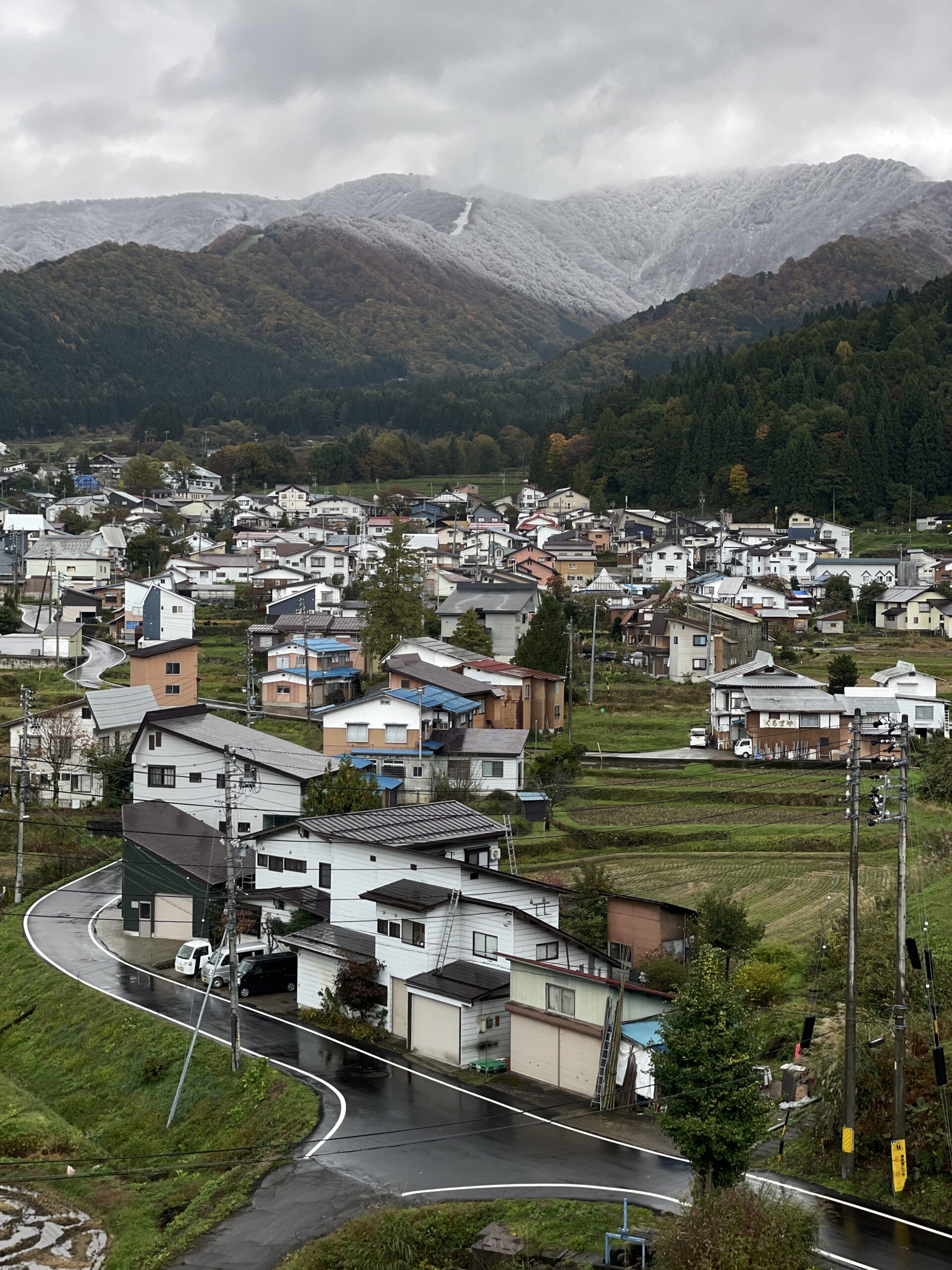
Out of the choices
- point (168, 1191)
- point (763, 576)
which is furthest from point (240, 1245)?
point (763, 576)

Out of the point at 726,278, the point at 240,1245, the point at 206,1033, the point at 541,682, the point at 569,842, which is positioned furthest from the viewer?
the point at 726,278

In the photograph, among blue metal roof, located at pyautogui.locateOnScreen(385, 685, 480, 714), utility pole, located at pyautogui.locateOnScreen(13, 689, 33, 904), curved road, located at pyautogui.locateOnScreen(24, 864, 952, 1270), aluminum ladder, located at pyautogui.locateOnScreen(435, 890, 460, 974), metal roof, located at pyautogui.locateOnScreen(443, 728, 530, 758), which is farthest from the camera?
blue metal roof, located at pyautogui.locateOnScreen(385, 685, 480, 714)

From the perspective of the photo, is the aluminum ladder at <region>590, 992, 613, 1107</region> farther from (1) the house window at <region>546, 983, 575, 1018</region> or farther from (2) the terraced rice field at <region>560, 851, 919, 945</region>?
(2) the terraced rice field at <region>560, 851, 919, 945</region>

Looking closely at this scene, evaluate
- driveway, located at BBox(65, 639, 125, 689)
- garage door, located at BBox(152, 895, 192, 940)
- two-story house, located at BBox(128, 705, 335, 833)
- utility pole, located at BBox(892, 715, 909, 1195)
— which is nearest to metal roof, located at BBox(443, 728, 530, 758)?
two-story house, located at BBox(128, 705, 335, 833)

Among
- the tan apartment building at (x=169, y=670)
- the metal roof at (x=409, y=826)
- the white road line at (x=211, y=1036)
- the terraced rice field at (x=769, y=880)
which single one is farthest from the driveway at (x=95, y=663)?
the terraced rice field at (x=769, y=880)

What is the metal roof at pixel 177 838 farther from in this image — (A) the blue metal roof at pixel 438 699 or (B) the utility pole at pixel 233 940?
(A) the blue metal roof at pixel 438 699

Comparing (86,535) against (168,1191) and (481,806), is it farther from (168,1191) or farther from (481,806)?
(168,1191)

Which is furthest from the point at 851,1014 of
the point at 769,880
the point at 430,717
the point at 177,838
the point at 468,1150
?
the point at 430,717
